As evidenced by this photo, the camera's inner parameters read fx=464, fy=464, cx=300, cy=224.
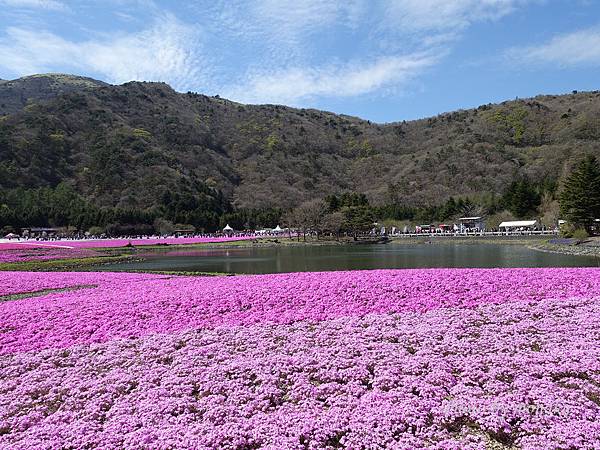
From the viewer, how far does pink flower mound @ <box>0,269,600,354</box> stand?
439 inches

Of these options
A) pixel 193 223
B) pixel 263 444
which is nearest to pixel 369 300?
pixel 263 444

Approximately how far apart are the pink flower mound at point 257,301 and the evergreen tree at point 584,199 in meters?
38.4

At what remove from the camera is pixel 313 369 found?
757 centimetres

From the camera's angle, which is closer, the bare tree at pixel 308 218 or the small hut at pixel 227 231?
the bare tree at pixel 308 218

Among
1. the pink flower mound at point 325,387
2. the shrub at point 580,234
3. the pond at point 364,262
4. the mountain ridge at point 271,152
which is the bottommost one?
the pond at point 364,262

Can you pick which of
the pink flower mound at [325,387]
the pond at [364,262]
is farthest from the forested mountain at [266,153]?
the pink flower mound at [325,387]

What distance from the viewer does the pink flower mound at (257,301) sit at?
11.2m

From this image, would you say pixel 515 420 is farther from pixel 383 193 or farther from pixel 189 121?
pixel 189 121

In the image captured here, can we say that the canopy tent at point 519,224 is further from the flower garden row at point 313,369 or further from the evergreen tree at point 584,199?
the flower garden row at point 313,369

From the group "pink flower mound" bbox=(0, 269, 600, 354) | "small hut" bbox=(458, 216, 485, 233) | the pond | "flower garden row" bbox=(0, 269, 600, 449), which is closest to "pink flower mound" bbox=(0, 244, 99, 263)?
the pond

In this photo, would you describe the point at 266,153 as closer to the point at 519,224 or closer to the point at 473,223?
the point at 473,223

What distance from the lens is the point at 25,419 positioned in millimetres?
6367

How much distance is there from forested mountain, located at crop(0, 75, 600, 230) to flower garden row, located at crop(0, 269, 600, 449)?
107 m

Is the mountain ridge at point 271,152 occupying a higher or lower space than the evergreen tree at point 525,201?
higher
